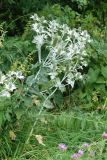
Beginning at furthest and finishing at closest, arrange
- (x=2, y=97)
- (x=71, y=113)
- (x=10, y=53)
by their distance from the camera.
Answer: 1. (x=10, y=53)
2. (x=71, y=113)
3. (x=2, y=97)

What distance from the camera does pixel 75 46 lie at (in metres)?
4.32

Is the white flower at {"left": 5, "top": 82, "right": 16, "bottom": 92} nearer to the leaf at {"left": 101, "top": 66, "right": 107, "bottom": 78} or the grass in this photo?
the grass

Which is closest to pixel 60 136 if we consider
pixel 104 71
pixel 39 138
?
pixel 39 138

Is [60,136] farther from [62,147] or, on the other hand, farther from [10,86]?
[10,86]

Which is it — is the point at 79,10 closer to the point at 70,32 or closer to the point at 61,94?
the point at 61,94

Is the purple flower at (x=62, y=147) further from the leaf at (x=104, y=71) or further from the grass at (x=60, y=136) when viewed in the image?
the leaf at (x=104, y=71)

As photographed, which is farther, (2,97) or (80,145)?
(80,145)

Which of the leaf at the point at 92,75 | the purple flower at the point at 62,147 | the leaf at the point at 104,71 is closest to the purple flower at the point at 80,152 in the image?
the purple flower at the point at 62,147

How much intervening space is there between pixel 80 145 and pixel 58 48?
2.76 ft

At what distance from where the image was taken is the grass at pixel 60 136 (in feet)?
13.8

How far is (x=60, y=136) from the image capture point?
4523 mm

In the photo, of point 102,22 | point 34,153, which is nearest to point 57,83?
point 34,153

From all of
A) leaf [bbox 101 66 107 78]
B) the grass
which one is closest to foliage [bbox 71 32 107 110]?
leaf [bbox 101 66 107 78]

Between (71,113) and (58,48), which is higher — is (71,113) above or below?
below
